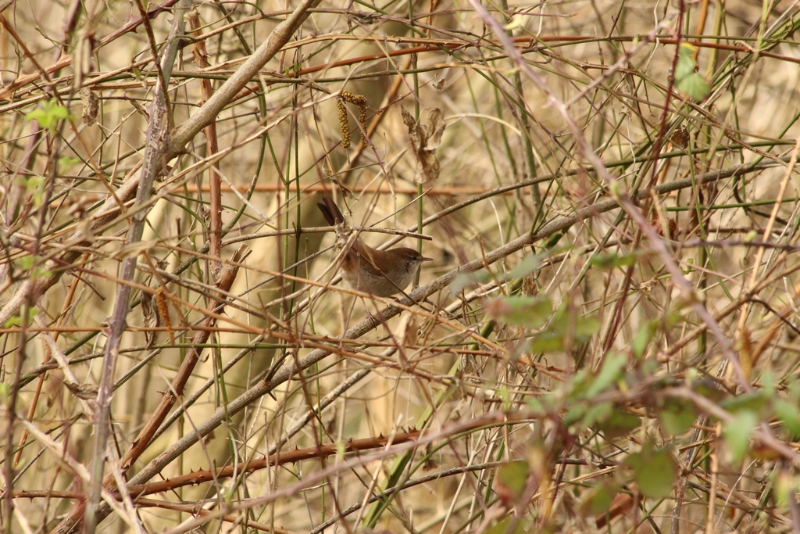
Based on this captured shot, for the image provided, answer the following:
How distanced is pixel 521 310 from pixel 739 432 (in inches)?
16.1

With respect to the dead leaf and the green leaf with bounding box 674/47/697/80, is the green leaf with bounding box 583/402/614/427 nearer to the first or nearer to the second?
the green leaf with bounding box 674/47/697/80

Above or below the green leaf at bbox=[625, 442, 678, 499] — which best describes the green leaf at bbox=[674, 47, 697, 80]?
above

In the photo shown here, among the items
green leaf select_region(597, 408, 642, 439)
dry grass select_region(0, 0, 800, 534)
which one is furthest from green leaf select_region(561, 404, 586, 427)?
green leaf select_region(597, 408, 642, 439)

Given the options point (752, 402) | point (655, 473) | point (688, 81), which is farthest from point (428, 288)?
point (752, 402)

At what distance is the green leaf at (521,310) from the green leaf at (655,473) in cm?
28

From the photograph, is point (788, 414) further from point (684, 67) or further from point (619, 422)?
point (684, 67)

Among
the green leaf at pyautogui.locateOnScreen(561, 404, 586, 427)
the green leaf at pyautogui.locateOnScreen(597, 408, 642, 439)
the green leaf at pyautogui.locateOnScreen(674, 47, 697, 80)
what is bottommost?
the green leaf at pyautogui.locateOnScreen(597, 408, 642, 439)

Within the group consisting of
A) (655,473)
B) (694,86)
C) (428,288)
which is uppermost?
(694,86)

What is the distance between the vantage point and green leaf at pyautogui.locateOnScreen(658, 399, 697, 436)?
115cm

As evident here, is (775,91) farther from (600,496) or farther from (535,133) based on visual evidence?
(600,496)

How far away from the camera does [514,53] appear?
1335 millimetres

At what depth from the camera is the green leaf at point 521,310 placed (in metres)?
1.19

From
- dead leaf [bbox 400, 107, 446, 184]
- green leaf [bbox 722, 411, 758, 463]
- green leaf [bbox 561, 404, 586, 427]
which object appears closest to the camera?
green leaf [bbox 722, 411, 758, 463]

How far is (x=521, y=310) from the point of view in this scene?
1.22 metres
